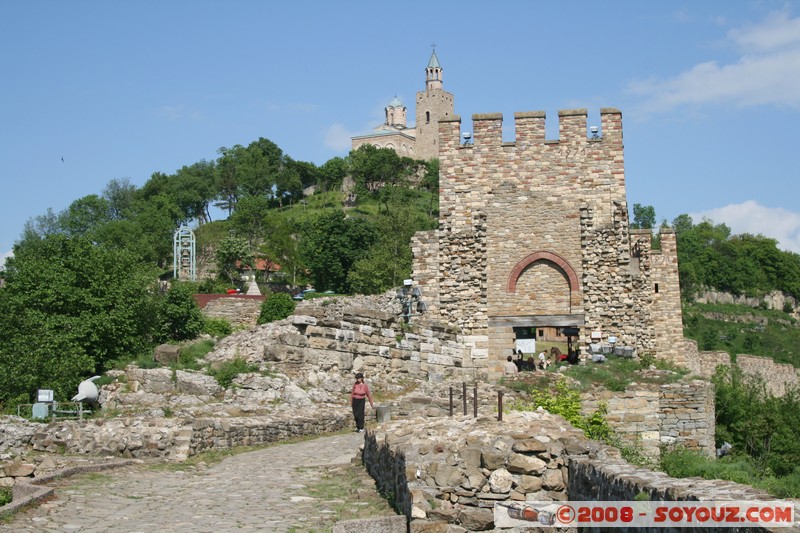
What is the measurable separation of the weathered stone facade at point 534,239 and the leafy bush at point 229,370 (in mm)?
7541

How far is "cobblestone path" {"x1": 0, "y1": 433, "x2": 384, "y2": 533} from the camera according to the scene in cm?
895

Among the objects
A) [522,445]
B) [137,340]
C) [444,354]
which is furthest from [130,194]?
Answer: [522,445]

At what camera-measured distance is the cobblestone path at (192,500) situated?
8953 millimetres

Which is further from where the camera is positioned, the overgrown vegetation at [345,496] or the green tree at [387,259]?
the green tree at [387,259]

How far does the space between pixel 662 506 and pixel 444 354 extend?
16967 mm

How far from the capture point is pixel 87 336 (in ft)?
81.8

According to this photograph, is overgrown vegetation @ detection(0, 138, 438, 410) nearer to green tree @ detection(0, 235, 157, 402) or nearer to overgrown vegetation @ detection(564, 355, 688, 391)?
green tree @ detection(0, 235, 157, 402)

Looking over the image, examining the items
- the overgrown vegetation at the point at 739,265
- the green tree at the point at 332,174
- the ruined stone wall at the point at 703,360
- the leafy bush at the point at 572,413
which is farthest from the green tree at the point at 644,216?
the leafy bush at the point at 572,413

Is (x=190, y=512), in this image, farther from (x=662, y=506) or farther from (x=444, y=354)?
(x=444, y=354)

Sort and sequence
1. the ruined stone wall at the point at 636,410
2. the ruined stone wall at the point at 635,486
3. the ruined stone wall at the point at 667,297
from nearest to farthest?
the ruined stone wall at the point at 635,486
the ruined stone wall at the point at 636,410
the ruined stone wall at the point at 667,297

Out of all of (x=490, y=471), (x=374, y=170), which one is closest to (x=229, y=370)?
(x=490, y=471)

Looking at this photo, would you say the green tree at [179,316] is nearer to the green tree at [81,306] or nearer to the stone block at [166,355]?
the green tree at [81,306]

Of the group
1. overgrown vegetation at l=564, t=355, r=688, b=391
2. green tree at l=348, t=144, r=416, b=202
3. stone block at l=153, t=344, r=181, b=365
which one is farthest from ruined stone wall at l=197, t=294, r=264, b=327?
green tree at l=348, t=144, r=416, b=202

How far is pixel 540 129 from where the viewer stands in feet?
81.3
